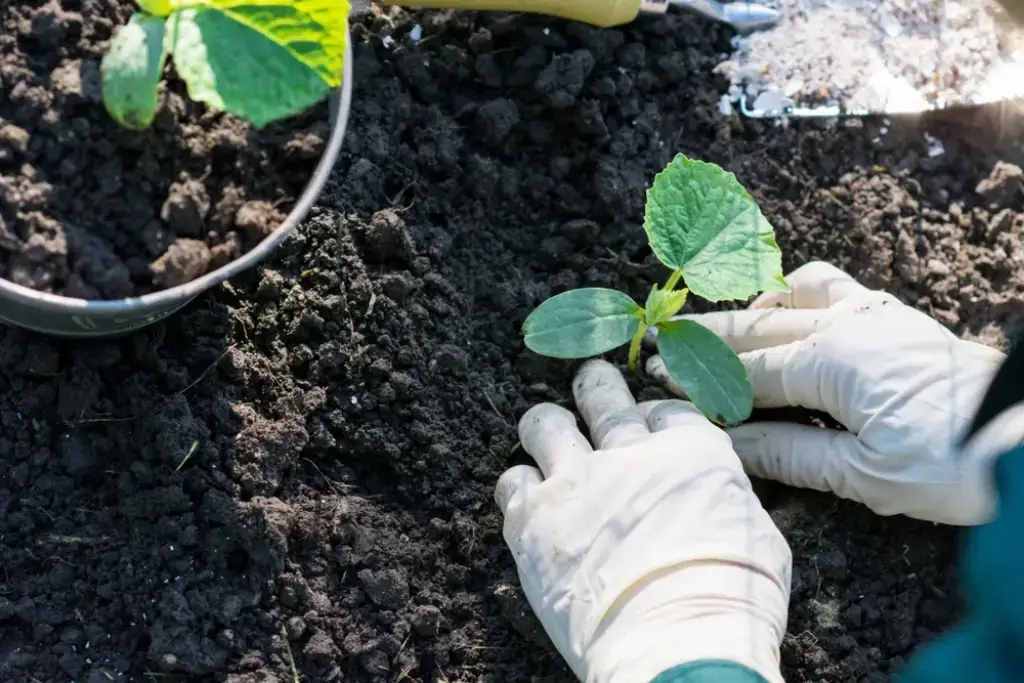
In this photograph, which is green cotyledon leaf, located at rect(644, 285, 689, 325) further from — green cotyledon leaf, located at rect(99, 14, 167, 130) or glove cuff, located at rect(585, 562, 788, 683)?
green cotyledon leaf, located at rect(99, 14, 167, 130)

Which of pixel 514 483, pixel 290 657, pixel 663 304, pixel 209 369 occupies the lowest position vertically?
pixel 290 657

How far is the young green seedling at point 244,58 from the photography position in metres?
1.04

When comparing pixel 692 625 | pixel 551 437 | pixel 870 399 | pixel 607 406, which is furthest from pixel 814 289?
pixel 692 625

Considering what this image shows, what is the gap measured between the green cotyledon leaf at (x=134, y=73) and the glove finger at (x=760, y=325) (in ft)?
3.04

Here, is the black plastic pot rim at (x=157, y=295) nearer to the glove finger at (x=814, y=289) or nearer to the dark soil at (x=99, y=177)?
the dark soil at (x=99, y=177)

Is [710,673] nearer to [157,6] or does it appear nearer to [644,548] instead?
[644,548]

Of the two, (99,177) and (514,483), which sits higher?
(99,177)

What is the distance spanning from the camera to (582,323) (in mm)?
1407

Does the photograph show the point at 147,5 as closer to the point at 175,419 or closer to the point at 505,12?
the point at 175,419

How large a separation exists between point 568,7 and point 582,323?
59cm

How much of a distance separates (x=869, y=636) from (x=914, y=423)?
0.36 m

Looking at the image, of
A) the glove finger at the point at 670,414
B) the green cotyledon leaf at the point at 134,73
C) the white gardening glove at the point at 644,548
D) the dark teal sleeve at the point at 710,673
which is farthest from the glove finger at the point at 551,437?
the green cotyledon leaf at the point at 134,73

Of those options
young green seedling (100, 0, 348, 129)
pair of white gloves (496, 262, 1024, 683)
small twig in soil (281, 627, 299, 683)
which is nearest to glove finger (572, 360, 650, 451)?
pair of white gloves (496, 262, 1024, 683)

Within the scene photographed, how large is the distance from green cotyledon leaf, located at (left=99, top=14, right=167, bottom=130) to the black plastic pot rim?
20 cm
